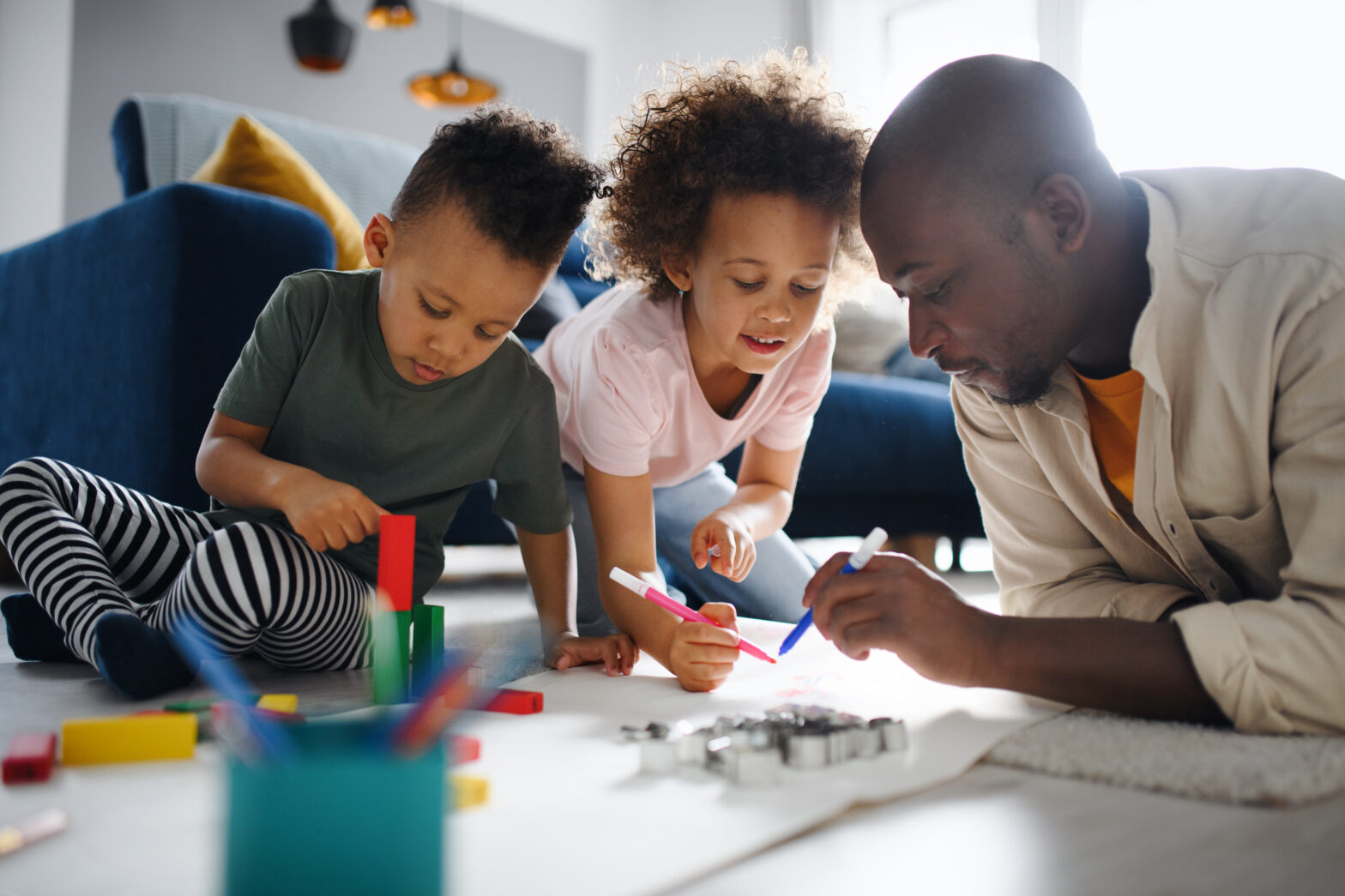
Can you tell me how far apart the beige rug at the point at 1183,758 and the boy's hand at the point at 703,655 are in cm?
29

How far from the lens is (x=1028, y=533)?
39.2 inches

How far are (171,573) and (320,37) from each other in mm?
2941

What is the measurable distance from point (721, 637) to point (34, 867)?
0.57 m

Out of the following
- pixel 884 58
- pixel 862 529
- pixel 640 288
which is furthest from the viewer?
pixel 884 58

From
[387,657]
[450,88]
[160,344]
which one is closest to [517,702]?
[387,657]

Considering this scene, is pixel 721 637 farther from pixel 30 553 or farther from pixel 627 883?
pixel 30 553

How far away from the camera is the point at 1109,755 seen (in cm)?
68

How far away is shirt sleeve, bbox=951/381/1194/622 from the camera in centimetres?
94

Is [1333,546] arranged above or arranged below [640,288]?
below

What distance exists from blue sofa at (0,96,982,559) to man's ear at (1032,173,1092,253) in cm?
108

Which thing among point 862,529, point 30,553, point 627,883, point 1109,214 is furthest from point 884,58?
point 627,883

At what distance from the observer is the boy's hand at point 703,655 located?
924 millimetres

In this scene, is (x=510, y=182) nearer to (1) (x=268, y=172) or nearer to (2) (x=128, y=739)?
(2) (x=128, y=739)

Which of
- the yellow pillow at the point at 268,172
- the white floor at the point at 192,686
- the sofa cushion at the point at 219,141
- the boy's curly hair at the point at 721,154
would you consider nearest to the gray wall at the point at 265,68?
the sofa cushion at the point at 219,141
